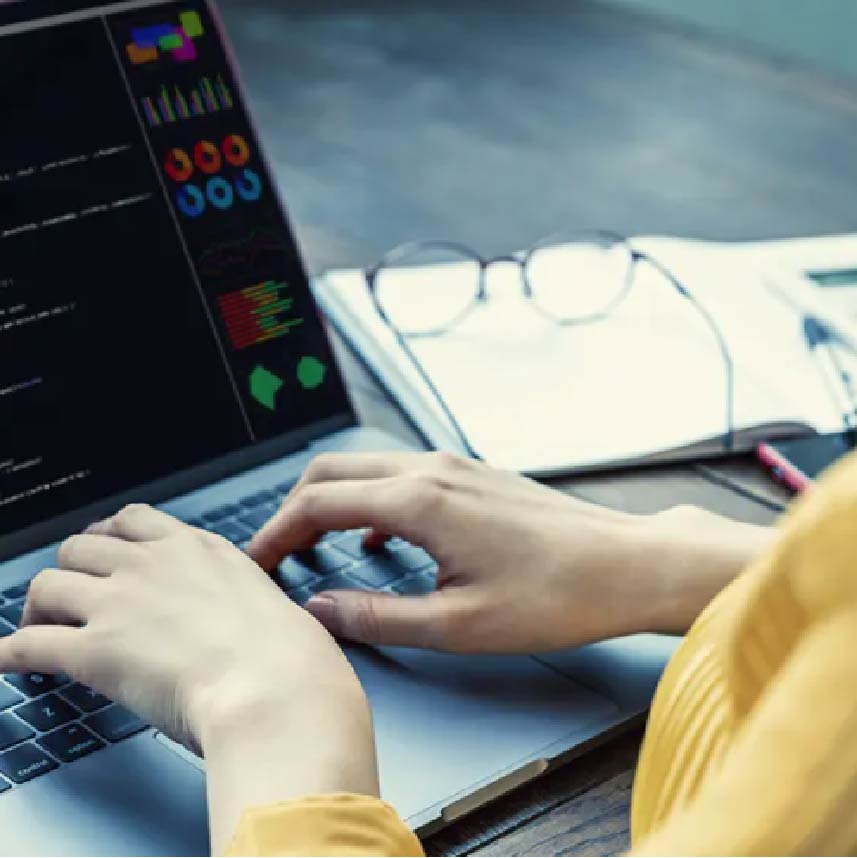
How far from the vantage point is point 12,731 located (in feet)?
2.18

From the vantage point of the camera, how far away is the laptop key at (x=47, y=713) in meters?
0.67

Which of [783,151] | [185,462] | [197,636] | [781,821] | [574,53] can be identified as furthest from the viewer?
[574,53]

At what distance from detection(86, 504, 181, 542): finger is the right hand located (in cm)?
7

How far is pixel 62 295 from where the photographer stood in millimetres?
868

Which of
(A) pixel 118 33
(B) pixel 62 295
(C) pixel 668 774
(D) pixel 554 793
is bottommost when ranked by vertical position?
(D) pixel 554 793

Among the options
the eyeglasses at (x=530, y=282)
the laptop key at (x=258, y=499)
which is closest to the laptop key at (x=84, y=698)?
the laptop key at (x=258, y=499)

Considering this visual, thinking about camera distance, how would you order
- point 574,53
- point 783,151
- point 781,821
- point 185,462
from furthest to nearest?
1. point 574,53
2. point 783,151
3. point 185,462
4. point 781,821

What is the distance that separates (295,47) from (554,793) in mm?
1457

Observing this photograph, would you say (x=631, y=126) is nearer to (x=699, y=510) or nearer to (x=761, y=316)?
(x=761, y=316)

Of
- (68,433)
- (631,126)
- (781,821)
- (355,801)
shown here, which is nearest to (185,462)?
(68,433)

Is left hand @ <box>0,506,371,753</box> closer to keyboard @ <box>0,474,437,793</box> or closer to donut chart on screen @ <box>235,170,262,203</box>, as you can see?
keyboard @ <box>0,474,437,793</box>

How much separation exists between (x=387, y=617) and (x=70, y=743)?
17 centimetres

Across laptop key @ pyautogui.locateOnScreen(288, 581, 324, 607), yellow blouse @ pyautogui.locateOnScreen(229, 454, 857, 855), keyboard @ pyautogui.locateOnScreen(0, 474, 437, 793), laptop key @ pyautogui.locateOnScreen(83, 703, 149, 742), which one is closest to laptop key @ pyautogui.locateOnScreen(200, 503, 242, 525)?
keyboard @ pyautogui.locateOnScreen(0, 474, 437, 793)

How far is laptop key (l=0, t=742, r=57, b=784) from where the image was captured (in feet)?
2.10
